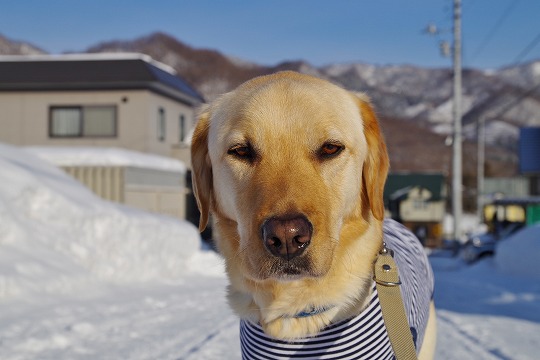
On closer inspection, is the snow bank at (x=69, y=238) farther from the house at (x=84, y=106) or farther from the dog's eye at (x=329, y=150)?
the house at (x=84, y=106)

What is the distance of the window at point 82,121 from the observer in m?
21.3

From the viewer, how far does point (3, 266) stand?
26.0 ft

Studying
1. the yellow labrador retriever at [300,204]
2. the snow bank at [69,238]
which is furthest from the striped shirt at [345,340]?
the snow bank at [69,238]

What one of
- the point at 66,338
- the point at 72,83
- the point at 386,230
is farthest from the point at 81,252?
the point at 72,83

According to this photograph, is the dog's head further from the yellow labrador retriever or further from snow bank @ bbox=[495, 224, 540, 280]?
snow bank @ bbox=[495, 224, 540, 280]

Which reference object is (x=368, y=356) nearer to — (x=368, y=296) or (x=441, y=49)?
(x=368, y=296)

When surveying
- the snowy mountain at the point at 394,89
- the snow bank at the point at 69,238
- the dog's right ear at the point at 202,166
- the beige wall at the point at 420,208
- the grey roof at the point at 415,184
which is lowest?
the beige wall at the point at 420,208

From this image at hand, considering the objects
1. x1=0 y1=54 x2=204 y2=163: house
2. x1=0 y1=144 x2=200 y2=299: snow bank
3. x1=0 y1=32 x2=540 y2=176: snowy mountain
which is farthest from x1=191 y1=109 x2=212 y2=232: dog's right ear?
x1=0 y1=32 x2=540 y2=176: snowy mountain

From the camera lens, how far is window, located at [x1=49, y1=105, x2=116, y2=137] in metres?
21.3

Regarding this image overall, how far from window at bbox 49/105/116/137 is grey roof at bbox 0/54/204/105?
0.76m

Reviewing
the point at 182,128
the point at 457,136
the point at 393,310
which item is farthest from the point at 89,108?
the point at 393,310

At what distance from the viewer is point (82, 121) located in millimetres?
21328

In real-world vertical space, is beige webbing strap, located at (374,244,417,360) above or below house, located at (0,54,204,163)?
below

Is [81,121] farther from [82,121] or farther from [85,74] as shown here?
[85,74]
